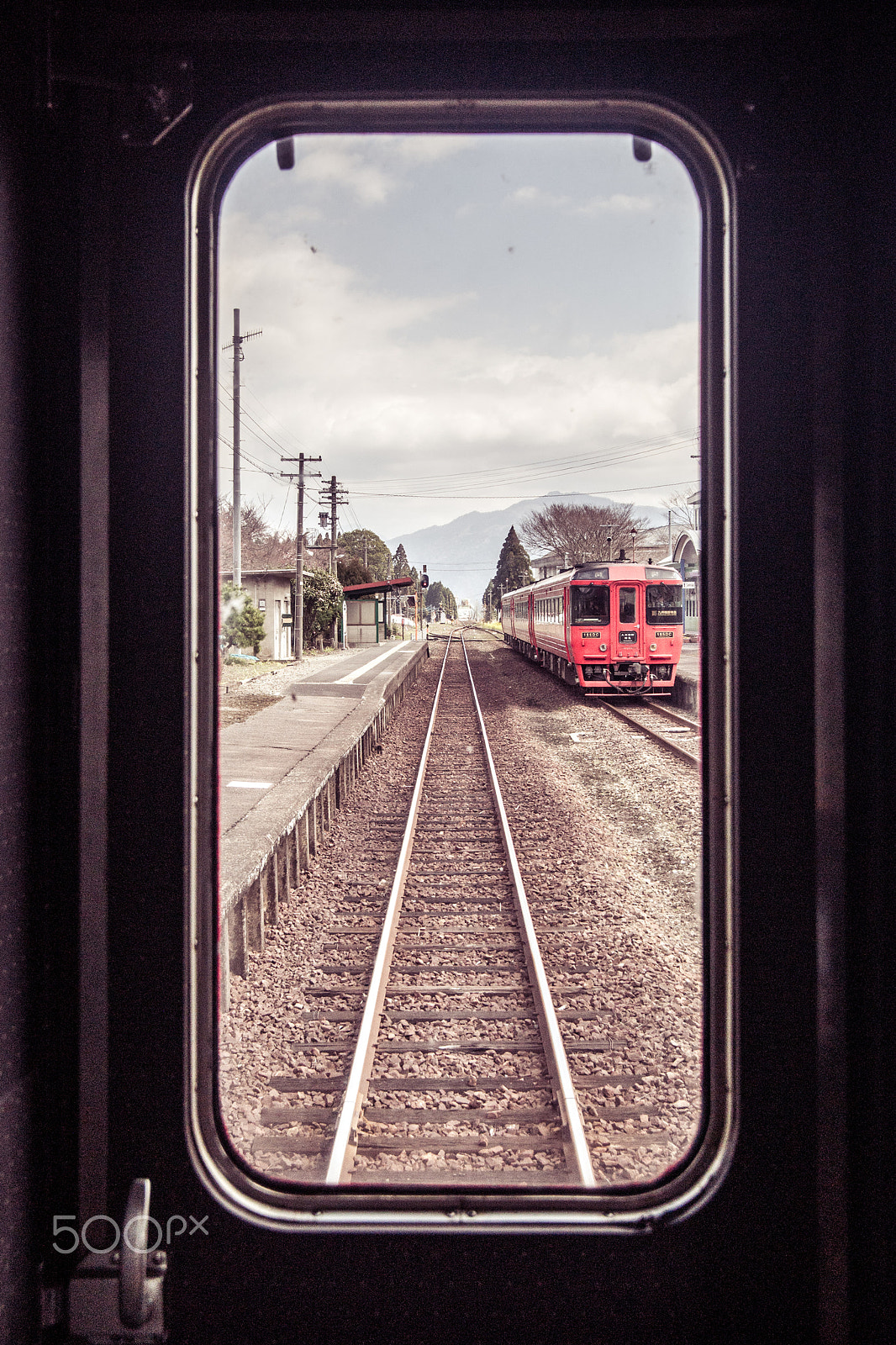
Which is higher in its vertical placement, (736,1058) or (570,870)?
(736,1058)

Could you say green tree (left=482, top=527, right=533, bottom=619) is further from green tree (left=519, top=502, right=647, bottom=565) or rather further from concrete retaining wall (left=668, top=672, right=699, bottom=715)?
concrete retaining wall (left=668, top=672, right=699, bottom=715)

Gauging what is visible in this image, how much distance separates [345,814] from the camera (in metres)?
6.73

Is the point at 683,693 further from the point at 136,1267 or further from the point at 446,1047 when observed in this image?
the point at 136,1267

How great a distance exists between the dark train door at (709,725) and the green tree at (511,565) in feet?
153

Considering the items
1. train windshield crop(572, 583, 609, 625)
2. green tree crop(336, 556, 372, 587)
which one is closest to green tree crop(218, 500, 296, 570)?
train windshield crop(572, 583, 609, 625)

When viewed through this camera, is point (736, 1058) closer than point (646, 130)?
Yes

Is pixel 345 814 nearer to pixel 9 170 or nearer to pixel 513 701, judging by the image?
pixel 9 170

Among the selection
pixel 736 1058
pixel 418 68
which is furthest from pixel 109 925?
pixel 418 68

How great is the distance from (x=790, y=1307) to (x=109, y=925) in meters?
1.37

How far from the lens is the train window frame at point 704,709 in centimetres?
148

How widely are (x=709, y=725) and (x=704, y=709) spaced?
0.13 feet

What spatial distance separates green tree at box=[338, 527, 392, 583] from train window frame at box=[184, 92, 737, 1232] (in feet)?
87.1

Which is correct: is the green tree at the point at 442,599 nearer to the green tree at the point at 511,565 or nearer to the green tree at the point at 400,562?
the green tree at the point at 511,565

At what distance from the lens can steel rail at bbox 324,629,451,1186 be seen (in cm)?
234
